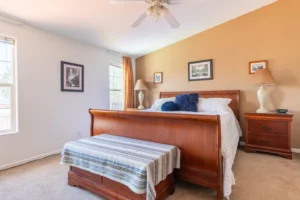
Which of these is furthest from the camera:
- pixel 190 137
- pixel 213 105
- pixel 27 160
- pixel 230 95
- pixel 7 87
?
pixel 230 95

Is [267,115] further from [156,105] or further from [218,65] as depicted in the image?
[156,105]

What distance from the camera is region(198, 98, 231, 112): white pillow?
3.15 meters

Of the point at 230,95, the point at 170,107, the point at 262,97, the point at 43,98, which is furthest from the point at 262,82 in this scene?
the point at 43,98

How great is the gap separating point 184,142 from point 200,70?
8.51 feet

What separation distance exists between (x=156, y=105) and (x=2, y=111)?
2707 mm

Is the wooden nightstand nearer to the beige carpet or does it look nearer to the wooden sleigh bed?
the beige carpet

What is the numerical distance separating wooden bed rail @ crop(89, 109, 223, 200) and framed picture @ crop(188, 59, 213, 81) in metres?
2.39

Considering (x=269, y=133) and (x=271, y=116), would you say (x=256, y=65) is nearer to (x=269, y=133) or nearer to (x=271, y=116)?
(x=271, y=116)

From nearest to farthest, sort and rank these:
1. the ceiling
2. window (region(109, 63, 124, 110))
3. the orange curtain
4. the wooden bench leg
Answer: the wooden bench leg < the ceiling < window (region(109, 63, 124, 110)) < the orange curtain

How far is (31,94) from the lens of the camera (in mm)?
2779

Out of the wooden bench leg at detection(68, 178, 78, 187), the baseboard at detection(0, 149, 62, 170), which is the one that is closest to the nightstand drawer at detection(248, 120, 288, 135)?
the wooden bench leg at detection(68, 178, 78, 187)

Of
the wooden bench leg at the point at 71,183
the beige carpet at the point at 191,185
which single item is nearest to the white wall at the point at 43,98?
the beige carpet at the point at 191,185

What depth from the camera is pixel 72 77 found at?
340cm

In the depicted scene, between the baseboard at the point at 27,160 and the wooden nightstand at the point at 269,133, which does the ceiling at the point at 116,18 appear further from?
the baseboard at the point at 27,160
